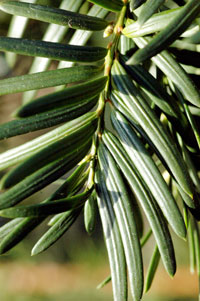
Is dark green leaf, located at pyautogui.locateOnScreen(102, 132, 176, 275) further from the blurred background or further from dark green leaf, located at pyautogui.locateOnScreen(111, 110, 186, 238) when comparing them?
the blurred background

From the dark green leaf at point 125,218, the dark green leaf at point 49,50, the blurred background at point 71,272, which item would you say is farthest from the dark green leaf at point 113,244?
the blurred background at point 71,272

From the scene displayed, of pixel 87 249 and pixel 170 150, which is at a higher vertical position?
pixel 170 150

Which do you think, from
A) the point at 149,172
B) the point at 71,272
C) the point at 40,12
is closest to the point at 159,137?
the point at 149,172

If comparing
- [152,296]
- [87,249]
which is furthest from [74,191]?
[152,296]

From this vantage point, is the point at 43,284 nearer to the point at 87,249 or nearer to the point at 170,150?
the point at 87,249

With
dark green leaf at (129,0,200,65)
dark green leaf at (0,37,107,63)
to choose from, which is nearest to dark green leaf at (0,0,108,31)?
dark green leaf at (0,37,107,63)

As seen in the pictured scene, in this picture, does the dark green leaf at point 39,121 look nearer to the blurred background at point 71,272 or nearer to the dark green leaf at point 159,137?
the dark green leaf at point 159,137

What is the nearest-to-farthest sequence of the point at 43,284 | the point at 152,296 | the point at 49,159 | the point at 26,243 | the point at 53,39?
the point at 49,159 → the point at 53,39 → the point at 26,243 → the point at 152,296 → the point at 43,284

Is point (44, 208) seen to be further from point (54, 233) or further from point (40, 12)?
point (40, 12)
